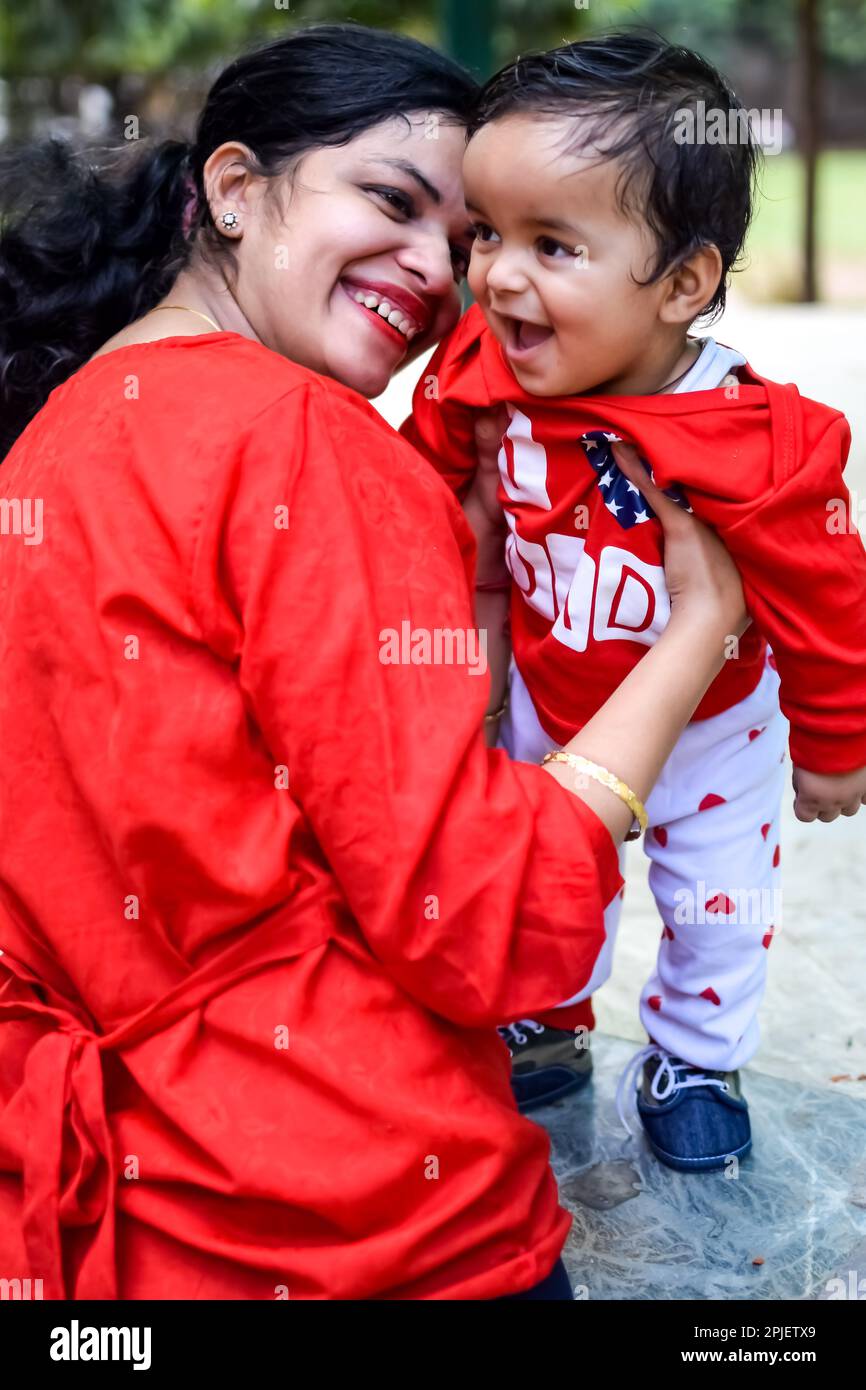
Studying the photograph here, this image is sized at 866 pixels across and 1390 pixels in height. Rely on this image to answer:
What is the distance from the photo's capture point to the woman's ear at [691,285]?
1.81 m

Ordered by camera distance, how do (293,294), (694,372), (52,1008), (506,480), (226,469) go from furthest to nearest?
(506,480) → (694,372) → (293,294) → (52,1008) → (226,469)

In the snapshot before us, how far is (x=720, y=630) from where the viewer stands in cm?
181

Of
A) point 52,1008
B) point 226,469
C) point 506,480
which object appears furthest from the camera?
point 506,480

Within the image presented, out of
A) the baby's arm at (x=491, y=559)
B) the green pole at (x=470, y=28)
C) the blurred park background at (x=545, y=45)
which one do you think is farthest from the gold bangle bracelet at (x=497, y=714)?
the blurred park background at (x=545, y=45)

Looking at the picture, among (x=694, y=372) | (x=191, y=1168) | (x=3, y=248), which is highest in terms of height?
(x=3, y=248)

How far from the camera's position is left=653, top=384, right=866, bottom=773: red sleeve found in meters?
1.80

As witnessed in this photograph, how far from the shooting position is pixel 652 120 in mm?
1742

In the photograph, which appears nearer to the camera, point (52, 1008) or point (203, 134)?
point (52, 1008)

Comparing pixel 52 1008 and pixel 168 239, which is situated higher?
pixel 168 239

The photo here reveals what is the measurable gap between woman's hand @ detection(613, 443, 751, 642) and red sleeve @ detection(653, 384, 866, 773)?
0.07 feet

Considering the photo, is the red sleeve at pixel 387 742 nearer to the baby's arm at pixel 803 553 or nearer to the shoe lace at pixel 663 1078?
the baby's arm at pixel 803 553
